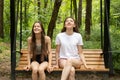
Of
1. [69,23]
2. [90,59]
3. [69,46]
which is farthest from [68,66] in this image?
[90,59]

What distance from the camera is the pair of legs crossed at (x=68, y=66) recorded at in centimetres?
571

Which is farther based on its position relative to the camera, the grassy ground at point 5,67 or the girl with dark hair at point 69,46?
the grassy ground at point 5,67

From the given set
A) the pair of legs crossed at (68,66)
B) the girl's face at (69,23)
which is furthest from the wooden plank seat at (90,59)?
the girl's face at (69,23)

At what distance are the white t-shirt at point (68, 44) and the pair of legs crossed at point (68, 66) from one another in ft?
0.44

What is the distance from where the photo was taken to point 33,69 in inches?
229

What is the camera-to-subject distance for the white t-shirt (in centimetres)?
616

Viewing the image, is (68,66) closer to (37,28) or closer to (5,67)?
(37,28)

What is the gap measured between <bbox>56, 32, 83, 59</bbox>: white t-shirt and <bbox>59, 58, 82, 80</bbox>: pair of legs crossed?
135mm

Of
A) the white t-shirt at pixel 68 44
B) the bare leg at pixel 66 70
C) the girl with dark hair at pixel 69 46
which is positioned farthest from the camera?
the white t-shirt at pixel 68 44

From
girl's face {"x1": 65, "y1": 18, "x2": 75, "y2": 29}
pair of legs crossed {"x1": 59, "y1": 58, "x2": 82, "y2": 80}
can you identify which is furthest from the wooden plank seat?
girl's face {"x1": 65, "y1": 18, "x2": 75, "y2": 29}

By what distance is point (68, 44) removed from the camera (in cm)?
617

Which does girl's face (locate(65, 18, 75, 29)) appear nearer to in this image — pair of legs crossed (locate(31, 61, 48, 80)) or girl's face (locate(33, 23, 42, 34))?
girl's face (locate(33, 23, 42, 34))

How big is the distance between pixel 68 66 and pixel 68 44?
0.53 metres

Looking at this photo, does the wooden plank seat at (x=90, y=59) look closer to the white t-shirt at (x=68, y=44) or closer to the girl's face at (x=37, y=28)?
the white t-shirt at (x=68, y=44)
